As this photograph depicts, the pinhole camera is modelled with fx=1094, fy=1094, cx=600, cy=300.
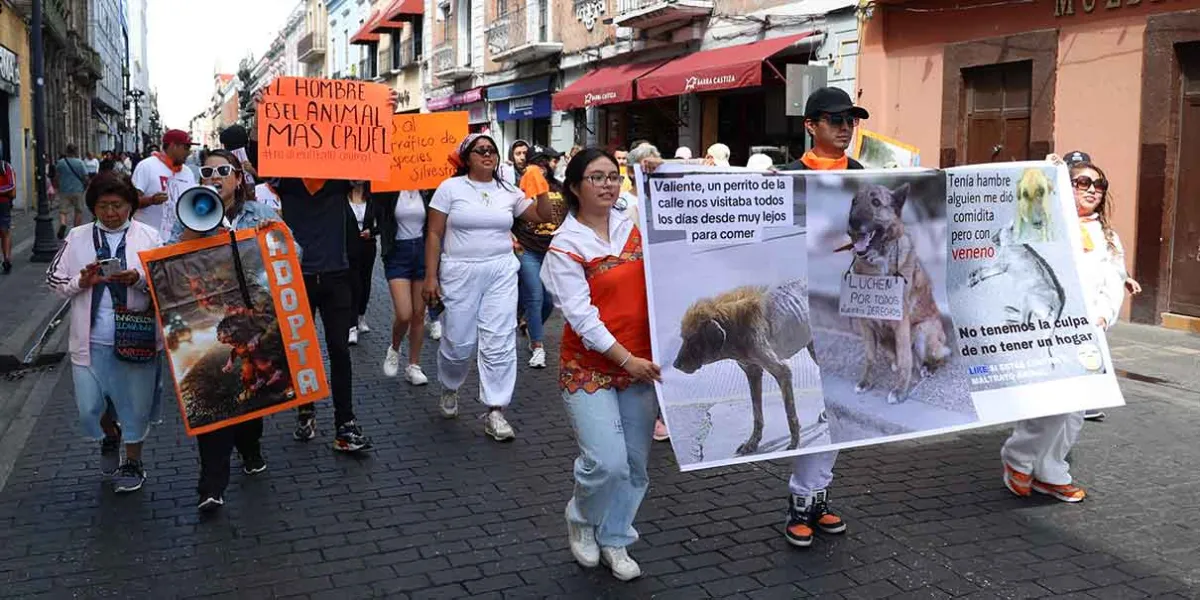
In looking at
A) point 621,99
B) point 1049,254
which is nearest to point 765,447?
point 1049,254

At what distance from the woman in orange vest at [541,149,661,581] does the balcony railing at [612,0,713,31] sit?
50.3ft

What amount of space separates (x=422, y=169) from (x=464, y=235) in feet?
4.52

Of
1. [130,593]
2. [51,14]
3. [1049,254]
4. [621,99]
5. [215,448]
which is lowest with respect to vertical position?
[130,593]

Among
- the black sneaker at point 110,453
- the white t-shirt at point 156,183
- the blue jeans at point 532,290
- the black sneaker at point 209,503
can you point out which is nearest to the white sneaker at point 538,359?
the blue jeans at point 532,290

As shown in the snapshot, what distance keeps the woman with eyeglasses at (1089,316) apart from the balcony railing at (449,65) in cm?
2831

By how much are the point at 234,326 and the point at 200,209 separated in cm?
55

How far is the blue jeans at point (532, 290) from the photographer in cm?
848

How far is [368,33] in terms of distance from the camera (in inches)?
1655

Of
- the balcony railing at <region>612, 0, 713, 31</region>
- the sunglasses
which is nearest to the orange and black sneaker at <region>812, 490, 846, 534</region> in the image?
the sunglasses

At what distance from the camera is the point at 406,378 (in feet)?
27.1

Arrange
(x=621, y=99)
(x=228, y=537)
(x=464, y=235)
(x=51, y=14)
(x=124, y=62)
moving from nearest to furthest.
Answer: (x=228, y=537) < (x=464, y=235) < (x=621, y=99) < (x=51, y=14) < (x=124, y=62)

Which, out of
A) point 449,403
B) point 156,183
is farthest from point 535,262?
point 156,183

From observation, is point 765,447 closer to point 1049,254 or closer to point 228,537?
point 1049,254

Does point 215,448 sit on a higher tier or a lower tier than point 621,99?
lower
